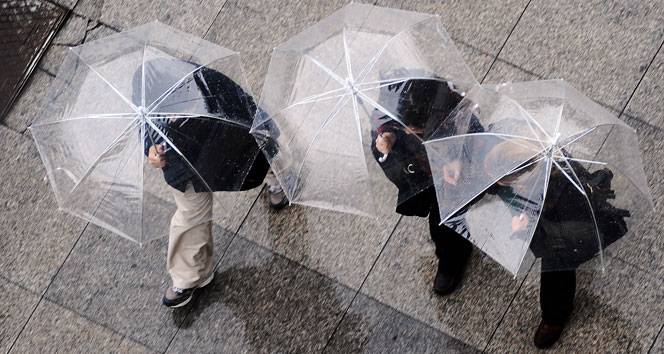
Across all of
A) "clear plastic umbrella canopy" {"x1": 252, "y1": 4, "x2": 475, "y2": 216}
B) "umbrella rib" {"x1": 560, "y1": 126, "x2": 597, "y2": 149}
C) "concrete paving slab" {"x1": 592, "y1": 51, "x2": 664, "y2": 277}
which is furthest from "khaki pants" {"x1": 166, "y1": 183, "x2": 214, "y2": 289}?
"concrete paving slab" {"x1": 592, "y1": 51, "x2": 664, "y2": 277}

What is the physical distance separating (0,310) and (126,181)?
199 cm

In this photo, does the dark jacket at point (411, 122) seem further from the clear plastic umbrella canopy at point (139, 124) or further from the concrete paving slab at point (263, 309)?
the concrete paving slab at point (263, 309)

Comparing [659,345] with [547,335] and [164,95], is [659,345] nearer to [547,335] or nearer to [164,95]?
[547,335]

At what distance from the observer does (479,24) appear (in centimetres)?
600

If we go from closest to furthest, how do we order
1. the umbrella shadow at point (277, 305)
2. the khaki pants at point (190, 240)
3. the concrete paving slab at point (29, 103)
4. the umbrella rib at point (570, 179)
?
the umbrella rib at point (570, 179) < the khaki pants at point (190, 240) < the umbrella shadow at point (277, 305) < the concrete paving slab at point (29, 103)

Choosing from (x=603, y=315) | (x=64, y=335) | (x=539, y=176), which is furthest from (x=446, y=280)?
(x=64, y=335)

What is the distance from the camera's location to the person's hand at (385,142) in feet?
14.6

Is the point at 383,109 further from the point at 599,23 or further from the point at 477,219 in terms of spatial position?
the point at 599,23

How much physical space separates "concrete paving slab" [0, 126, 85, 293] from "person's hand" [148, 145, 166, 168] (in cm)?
171

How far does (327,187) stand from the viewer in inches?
181

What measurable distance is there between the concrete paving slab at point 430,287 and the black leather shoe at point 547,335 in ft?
0.83

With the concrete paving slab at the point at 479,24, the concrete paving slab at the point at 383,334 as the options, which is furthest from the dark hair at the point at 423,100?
the concrete paving slab at the point at 383,334

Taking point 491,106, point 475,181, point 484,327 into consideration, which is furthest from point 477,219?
point 484,327

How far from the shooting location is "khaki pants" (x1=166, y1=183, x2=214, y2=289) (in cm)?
506
